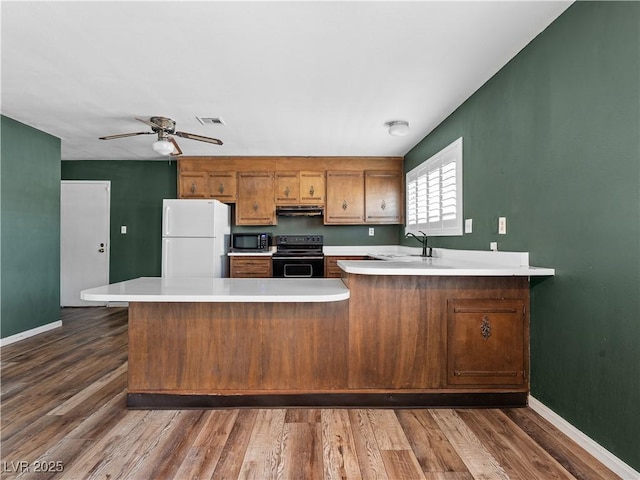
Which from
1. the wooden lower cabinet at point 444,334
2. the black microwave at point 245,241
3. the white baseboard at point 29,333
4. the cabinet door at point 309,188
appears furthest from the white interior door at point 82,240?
the wooden lower cabinet at point 444,334

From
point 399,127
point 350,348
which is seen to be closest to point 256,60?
point 399,127

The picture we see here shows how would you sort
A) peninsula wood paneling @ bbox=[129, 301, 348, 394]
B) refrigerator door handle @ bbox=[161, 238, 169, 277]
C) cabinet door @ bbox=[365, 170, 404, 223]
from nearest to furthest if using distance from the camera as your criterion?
peninsula wood paneling @ bbox=[129, 301, 348, 394]
refrigerator door handle @ bbox=[161, 238, 169, 277]
cabinet door @ bbox=[365, 170, 404, 223]

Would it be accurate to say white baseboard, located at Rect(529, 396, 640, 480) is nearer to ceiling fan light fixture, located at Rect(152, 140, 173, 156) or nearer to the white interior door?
ceiling fan light fixture, located at Rect(152, 140, 173, 156)

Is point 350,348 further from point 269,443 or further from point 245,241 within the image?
point 245,241

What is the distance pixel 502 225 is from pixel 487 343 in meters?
0.86

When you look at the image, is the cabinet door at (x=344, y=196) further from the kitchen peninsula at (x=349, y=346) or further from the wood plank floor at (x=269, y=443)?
the wood plank floor at (x=269, y=443)

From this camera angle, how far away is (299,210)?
5117 millimetres

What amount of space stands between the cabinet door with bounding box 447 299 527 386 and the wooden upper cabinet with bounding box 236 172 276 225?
327 cm

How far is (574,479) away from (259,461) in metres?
1.39

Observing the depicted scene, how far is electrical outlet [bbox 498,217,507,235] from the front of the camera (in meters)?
2.50

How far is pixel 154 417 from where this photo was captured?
6.80 feet

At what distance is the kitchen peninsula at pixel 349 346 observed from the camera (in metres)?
2.16

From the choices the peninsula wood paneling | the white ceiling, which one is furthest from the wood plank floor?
the white ceiling

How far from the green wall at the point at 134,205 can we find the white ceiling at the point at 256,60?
5.24 feet
